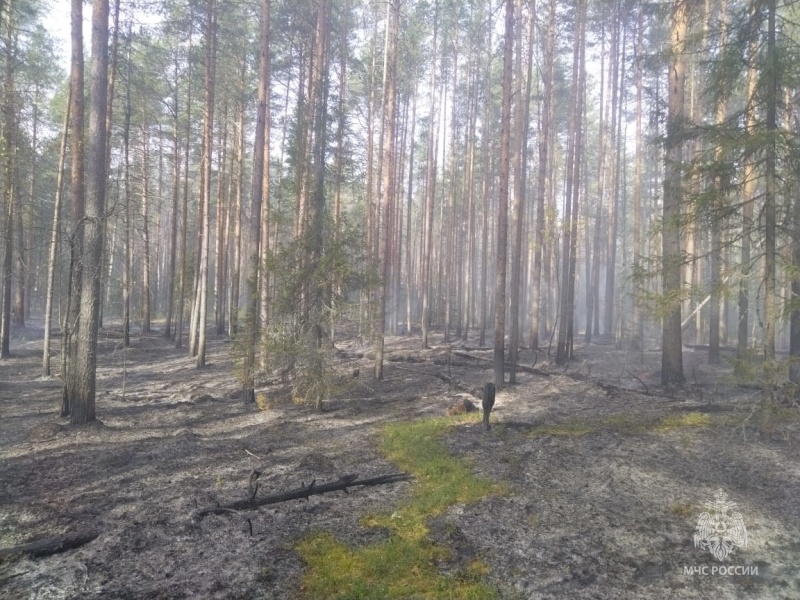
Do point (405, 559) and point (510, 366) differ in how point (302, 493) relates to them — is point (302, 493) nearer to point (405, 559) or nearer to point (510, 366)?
point (405, 559)

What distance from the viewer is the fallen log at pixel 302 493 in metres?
6.16

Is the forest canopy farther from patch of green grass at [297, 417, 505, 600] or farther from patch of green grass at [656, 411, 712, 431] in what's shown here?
patch of green grass at [297, 417, 505, 600]

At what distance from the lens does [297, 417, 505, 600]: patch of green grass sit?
4609 mm

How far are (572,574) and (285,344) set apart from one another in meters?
8.11

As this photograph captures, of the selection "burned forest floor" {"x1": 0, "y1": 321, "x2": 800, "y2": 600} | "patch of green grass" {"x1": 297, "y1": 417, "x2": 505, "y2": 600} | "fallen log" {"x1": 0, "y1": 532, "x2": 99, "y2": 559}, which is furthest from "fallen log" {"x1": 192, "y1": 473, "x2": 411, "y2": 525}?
"fallen log" {"x1": 0, "y1": 532, "x2": 99, "y2": 559}

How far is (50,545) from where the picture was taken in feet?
16.9

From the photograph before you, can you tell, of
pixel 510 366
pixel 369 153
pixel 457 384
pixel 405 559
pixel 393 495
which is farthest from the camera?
pixel 369 153

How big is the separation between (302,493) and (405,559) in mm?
2067

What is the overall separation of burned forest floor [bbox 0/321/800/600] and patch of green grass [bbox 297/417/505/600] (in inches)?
1.4

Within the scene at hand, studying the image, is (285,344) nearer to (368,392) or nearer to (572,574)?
(368,392)

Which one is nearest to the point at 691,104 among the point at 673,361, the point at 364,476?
the point at 673,361

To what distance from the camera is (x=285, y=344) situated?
11.4 meters

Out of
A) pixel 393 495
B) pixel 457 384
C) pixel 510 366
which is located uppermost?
pixel 510 366

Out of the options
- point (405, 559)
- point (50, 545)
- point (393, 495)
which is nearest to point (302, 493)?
point (393, 495)
